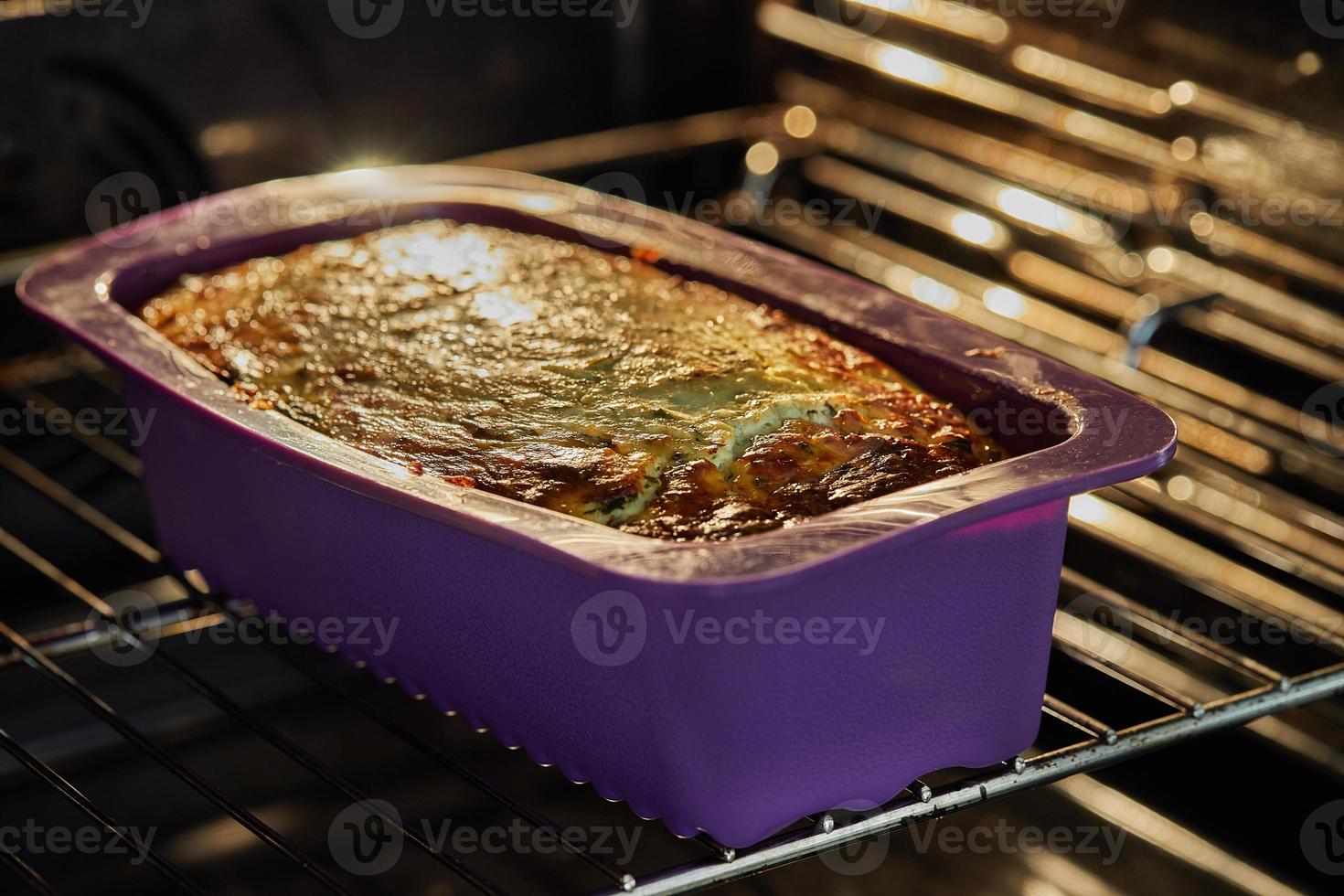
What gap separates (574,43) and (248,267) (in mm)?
729

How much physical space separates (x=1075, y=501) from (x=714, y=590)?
800 millimetres

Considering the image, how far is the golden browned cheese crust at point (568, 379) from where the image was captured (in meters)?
0.89

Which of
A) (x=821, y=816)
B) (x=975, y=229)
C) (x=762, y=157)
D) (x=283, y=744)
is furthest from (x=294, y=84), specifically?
(x=821, y=816)

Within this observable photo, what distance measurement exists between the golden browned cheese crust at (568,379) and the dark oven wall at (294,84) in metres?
0.43

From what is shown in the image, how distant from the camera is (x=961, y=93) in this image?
1.67 metres

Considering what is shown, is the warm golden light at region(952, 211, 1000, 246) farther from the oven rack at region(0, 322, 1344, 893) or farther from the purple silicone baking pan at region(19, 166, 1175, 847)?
the purple silicone baking pan at region(19, 166, 1175, 847)

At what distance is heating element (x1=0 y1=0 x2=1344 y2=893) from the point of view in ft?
3.65

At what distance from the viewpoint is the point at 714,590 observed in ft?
2.31

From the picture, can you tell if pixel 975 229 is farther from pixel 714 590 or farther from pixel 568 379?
pixel 714 590

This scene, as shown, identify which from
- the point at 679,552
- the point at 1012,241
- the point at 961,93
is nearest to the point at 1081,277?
the point at 1012,241

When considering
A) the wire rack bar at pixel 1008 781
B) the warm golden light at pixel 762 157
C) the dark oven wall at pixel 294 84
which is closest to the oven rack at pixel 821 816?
the wire rack bar at pixel 1008 781

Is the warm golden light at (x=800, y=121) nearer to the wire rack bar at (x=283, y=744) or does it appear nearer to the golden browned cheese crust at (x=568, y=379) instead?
the golden browned cheese crust at (x=568, y=379)

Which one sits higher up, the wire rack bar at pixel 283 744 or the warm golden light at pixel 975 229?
the warm golden light at pixel 975 229

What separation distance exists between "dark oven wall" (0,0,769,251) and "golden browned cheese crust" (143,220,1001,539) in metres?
0.43
